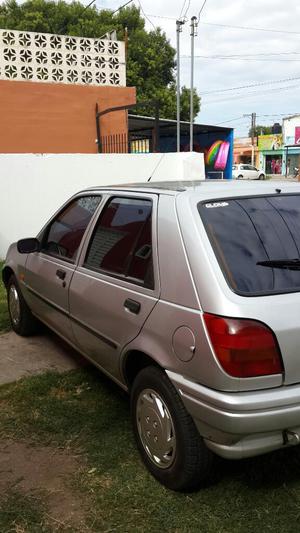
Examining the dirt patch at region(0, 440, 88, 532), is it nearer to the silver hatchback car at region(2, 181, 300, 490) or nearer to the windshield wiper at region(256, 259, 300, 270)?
the silver hatchback car at region(2, 181, 300, 490)

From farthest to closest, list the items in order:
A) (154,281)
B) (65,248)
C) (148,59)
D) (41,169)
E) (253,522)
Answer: (148,59), (41,169), (65,248), (154,281), (253,522)

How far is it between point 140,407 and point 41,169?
21.9ft

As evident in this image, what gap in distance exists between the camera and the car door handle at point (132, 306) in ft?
8.99

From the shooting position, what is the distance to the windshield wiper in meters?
2.39

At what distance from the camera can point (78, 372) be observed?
4242 mm

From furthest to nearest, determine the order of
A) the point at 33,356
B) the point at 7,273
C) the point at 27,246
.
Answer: the point at 7,273, the point at 33,356, the point at 27,246

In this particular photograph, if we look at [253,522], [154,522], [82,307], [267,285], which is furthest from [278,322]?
[82,307]

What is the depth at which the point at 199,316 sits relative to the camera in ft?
7.52

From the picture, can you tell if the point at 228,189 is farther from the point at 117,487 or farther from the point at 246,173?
the point at 246,173

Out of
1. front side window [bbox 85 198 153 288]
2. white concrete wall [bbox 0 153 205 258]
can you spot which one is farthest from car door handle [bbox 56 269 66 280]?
white concrete wall [bbox 0 153 205 258]

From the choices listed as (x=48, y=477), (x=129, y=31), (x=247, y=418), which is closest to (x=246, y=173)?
(x=129, y=31)

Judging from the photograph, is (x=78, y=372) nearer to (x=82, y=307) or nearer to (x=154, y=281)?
(x=82, y=307)

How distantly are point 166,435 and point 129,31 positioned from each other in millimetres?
34001

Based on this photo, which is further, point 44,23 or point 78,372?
point 44,23
